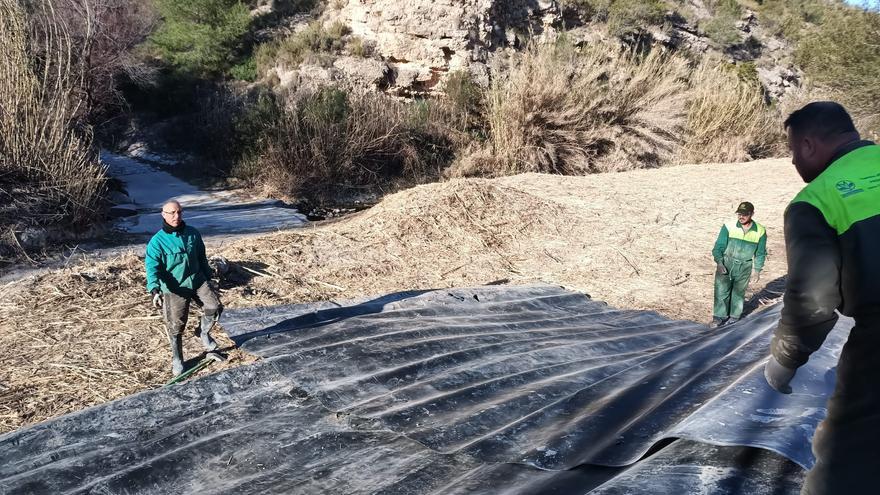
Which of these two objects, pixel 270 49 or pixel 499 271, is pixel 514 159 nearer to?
pixel 499 271

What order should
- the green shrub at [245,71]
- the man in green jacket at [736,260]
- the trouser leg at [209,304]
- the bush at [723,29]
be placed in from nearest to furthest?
the trouser leg at [209,304] → the man in green jacket at [736,260] → the green shrub at [245,71] → the bush at [723,29]

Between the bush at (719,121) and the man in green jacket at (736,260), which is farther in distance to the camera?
the bush at (719,121)

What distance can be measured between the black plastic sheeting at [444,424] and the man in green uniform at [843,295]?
0.25 meters

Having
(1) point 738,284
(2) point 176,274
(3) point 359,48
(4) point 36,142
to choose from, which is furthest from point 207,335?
(3) point 359,48

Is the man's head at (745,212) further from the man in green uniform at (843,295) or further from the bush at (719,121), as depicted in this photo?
the bush at (719,121)

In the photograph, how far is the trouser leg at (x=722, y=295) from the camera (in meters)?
6.56

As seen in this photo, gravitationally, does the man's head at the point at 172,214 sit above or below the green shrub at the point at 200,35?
below

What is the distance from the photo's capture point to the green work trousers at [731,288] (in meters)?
6.47

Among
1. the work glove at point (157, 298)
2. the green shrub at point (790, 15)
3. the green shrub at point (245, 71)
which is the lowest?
the work glove at point (157, 298)

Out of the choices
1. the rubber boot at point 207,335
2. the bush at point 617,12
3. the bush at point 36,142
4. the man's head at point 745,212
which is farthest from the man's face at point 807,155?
the bush at point 617,12

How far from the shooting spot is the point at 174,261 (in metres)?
4.51

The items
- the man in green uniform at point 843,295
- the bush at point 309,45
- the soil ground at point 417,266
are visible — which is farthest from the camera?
the bush at point 309,45

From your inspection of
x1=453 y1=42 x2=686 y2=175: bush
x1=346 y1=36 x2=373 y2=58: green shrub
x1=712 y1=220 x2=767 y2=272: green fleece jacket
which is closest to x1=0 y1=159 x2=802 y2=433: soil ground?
x1=712 y1=220 x2=767 y2=272: green fleece jacket

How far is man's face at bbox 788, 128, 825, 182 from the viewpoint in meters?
1.84
